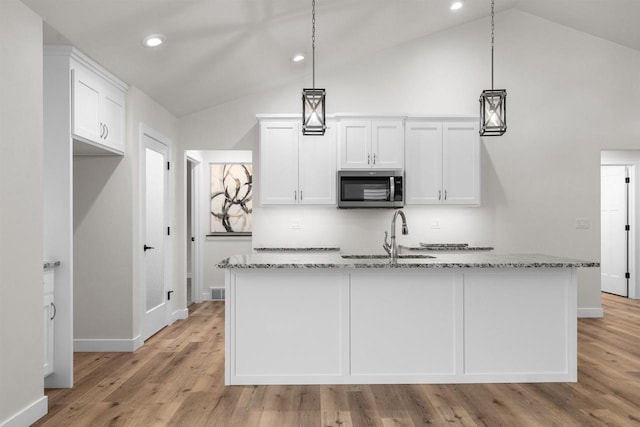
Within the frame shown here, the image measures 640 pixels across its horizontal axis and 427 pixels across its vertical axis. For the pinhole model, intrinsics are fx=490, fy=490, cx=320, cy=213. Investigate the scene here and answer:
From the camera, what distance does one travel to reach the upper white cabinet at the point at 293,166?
541cm

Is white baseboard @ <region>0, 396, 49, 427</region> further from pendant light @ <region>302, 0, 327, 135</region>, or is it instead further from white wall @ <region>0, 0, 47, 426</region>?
pendant light @ <region>302, 0, 327, 135</region>

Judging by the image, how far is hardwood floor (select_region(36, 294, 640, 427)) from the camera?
281cm

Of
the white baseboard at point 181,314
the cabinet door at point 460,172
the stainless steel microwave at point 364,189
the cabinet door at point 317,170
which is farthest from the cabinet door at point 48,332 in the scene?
the cabinet door at point 460,172

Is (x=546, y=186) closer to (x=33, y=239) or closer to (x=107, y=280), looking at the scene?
(x=107, y=280)

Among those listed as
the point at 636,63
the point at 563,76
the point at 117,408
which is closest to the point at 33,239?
the point at 117,408

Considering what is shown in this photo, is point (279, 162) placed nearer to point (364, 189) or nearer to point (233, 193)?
point (364, 189)

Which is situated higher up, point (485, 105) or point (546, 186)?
Answer: point (485, 105)

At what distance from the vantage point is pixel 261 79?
5.41 m

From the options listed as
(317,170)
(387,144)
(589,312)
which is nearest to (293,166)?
(317,170)

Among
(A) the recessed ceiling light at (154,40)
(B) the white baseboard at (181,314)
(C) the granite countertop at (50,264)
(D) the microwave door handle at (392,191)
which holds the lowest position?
(B) the white baseboard at (181,314)

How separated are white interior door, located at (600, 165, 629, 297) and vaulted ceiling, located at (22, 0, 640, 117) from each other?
2469 millimetres

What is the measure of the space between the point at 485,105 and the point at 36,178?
2.90 meters

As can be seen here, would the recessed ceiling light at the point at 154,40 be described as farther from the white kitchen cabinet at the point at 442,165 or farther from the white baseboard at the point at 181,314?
the white baseboard at the point at 181,314

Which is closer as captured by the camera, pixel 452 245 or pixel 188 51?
pixel 188 51
